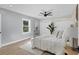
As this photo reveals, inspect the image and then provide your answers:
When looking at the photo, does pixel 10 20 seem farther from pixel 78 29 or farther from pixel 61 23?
pixel 78 29

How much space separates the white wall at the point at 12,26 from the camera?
70.0 inches

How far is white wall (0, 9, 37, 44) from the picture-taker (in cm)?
178

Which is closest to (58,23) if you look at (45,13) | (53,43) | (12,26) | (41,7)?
(45,13)

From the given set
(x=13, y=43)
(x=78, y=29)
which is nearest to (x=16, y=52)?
(x=13, y=43)

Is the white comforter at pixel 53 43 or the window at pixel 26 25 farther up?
the window at pixel 26 25

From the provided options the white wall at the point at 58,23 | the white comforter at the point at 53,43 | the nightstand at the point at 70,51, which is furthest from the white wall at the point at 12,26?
the nightstand at the point at 70,51

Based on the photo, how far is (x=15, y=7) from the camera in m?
1.73

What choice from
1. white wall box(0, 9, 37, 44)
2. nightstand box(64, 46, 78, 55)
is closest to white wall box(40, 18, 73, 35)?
white wall box(0, 9, 37, 44)

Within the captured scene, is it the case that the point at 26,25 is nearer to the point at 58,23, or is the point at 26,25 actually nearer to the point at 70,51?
the point at 58,23

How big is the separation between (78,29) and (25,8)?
3.64 ft

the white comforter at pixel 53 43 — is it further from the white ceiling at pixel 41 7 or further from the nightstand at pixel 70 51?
the white ceiling at pixel 41 7

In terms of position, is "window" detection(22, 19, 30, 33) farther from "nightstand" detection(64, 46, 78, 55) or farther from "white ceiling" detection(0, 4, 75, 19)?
"nightstand" detection(64, 46, 78, 55)

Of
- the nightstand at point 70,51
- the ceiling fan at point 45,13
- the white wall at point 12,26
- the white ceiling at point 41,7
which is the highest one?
the white ceiling at point 41,7
